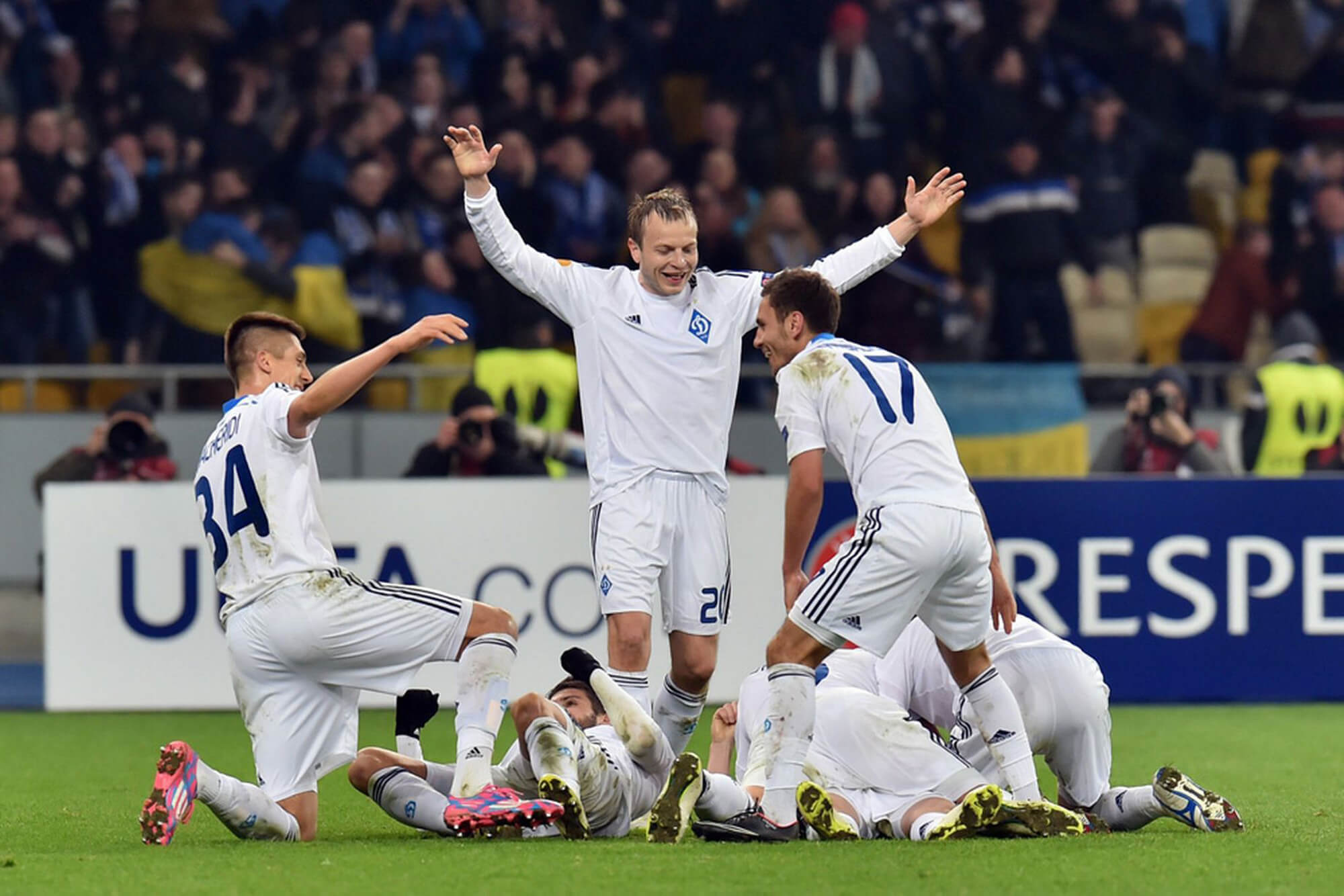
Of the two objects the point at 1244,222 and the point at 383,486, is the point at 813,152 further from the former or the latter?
the point at 383,486

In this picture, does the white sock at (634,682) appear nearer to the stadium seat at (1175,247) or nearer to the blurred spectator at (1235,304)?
the blurred spectator at (1235,304)

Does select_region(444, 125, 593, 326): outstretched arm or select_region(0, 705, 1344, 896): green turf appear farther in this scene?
select_region(444, 125, 593, 326): outstretched arm

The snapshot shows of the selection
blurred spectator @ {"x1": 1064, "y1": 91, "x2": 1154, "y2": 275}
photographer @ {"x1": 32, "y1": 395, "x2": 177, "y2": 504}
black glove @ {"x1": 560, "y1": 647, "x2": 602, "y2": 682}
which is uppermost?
blurred spectator @ {"x1": 1064, "y1": 91, "x2": 1154, "y2": 275}

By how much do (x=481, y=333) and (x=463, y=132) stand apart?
6238 millimetres

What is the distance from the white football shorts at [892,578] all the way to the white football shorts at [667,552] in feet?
3.04

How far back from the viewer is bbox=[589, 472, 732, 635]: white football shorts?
267 inches

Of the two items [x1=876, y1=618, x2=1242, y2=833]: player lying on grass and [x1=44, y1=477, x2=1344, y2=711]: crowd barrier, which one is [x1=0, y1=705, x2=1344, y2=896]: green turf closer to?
[x1=876, y1=618, x2=1242, y2=833]: player lying on grass

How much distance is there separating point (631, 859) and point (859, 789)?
0.98 metres

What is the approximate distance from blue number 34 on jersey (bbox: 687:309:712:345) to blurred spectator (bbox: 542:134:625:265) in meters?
6.73

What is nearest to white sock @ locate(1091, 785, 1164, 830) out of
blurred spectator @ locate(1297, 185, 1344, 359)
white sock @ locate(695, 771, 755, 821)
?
white sock @ locate(695, 771, 755, 821)

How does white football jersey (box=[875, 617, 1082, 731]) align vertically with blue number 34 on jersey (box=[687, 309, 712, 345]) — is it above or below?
below

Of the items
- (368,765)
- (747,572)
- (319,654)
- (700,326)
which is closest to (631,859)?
(368,765)

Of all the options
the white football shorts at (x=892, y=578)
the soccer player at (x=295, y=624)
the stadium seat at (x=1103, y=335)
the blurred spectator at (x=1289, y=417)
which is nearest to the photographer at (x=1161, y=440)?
the blurred spectator at (x=1289, y=417)

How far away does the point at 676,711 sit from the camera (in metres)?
6.96
